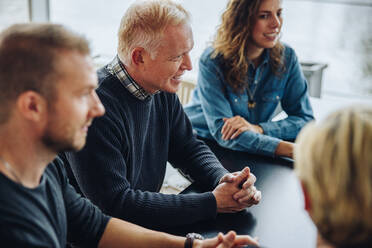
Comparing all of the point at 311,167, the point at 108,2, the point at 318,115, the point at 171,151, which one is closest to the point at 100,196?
the point at 171,151

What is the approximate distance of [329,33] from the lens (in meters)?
3.30

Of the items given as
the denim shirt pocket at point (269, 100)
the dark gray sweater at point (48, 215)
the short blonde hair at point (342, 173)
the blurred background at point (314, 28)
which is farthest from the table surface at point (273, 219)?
the blurred background at point (314, 28)

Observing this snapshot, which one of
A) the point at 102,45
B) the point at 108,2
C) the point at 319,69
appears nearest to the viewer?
the point at 319,69

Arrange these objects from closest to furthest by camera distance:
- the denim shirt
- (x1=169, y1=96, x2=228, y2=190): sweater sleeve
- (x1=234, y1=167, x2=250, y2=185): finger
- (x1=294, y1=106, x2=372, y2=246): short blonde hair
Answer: (x1=294, y1=106, x2=372, y2=246): short blonde hair
(x1=234, y1=167, x2=250, y2=185): finger
(x1=169, y1=96, x2=228, y2=190): sweater sleeve
the denim shirt

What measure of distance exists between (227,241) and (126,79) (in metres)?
0.65

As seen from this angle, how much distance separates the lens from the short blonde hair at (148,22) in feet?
4.59

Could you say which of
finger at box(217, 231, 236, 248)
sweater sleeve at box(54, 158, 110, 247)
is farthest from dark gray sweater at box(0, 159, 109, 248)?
finger at box(217, 231, 236, 248)

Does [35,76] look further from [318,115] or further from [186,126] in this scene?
[318,115]

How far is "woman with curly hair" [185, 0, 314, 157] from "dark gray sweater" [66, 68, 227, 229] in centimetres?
28

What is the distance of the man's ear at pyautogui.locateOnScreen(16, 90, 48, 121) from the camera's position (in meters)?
0.86

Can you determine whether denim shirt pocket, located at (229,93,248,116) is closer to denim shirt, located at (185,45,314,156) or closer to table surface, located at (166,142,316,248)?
denim shirt, located at (185,45,314,156)

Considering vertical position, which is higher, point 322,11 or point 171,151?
point 322,11

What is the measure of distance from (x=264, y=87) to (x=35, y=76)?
1427 millimetres

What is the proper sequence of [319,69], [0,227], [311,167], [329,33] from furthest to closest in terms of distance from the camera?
[329,33] < [319,69] < [0,227] < [311,167]
